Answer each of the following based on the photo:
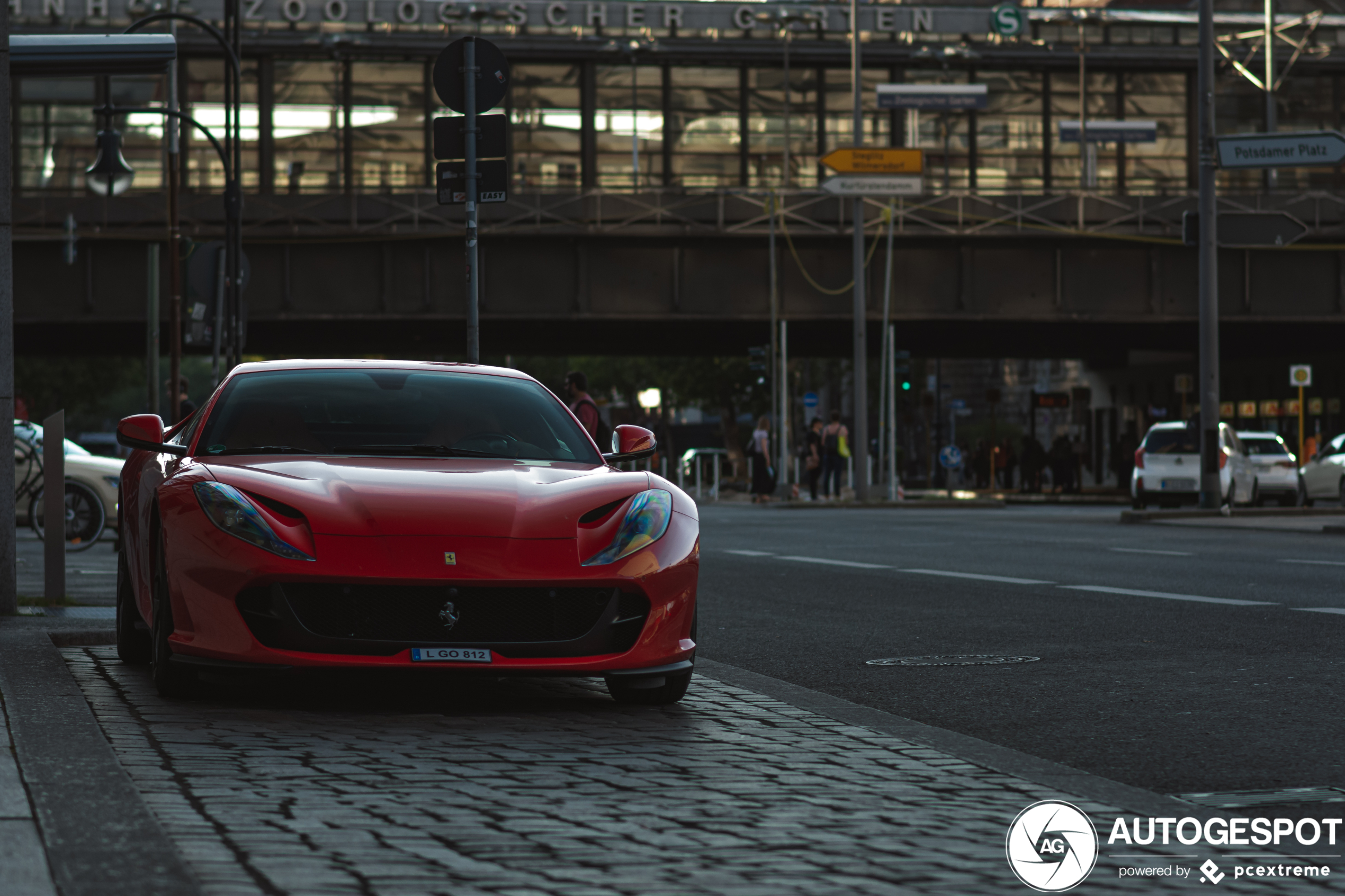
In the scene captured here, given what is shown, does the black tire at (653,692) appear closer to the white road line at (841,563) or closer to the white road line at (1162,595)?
the white road line at (1162,595)

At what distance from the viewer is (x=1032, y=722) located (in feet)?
24.1

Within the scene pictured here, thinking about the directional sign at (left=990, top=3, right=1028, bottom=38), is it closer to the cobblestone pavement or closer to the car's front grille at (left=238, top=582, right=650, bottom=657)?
the cobblestone pavement

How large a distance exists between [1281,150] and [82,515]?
16920mm

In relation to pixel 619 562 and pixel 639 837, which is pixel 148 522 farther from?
pixel 639 837

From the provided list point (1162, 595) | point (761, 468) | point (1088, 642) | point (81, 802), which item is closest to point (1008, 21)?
point (761, 468)

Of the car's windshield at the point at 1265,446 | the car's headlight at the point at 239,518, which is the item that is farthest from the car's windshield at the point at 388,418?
the car's windshield at the point at 1265,446

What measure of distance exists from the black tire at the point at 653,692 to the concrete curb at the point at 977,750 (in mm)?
482

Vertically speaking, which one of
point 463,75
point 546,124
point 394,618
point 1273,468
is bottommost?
point 1273,468

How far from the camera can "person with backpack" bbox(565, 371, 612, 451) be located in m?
17.9

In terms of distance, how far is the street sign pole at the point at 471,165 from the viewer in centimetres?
1231

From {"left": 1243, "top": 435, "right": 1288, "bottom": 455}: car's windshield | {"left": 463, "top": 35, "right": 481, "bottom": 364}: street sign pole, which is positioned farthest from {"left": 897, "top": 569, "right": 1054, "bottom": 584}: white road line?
{"left": 1243, "top": 435, "right": 1288, "bottom": 455}: car's windshield

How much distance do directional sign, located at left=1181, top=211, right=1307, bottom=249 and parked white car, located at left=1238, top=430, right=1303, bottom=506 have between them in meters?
7.97

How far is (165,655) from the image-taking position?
7156 mm

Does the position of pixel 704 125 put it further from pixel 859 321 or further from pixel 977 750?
pixel 977 750
